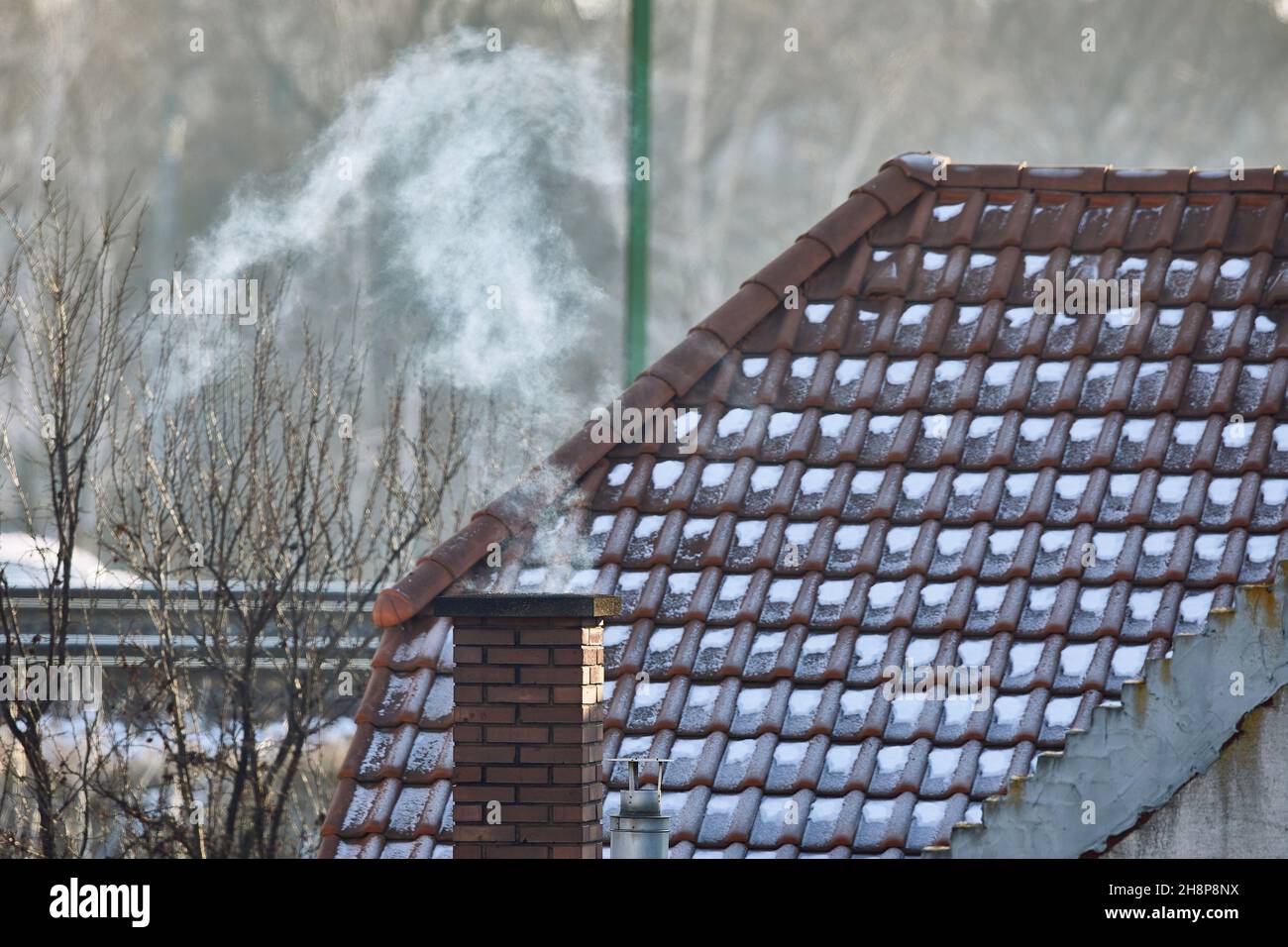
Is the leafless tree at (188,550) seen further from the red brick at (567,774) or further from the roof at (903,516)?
the red brick at (567,774)

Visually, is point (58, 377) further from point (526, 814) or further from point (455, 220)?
point (526, 814)

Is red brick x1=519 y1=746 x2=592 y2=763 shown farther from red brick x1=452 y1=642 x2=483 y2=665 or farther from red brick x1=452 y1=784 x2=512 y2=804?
red brick x1=452 y1=642 x2=483 y2=665

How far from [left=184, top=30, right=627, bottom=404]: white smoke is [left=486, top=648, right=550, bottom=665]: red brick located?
9122 millimetres

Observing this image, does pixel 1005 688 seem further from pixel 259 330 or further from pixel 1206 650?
pixel 259 330

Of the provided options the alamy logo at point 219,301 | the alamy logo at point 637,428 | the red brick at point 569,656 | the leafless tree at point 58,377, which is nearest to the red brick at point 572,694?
the red brick at point 569,656

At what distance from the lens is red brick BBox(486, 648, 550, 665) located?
8.17 m

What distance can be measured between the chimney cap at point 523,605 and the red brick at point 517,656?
161 mm

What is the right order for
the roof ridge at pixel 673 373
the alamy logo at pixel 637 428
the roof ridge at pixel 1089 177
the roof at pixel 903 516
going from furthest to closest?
the roof ridge at pixel 1089 177
the alamy logo at pixel 637 428
the roof ridge at pixel 673 373
the roof at pixel 903 516

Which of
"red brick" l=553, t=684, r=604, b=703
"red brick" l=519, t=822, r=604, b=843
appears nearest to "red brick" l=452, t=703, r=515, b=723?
"red brick" l=553, t=684, r=604, b=703

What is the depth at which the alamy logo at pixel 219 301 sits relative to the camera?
17.3 meters

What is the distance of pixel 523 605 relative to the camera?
26.6 feet

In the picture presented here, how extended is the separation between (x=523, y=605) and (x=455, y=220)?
1114 cm

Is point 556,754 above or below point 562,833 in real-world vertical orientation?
above
